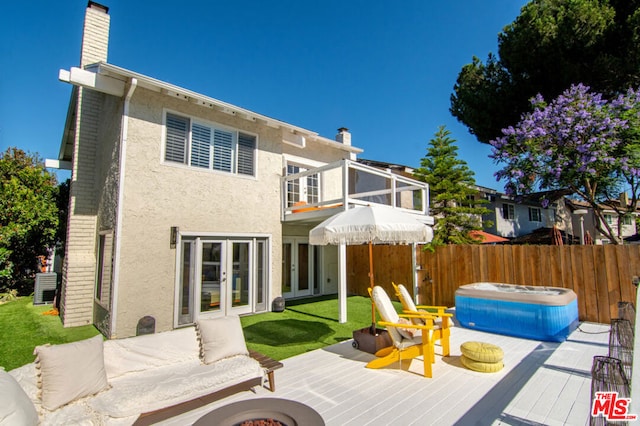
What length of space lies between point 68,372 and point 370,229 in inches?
168

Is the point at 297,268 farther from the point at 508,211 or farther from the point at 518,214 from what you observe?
the point at 518,214

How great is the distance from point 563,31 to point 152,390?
19.6m

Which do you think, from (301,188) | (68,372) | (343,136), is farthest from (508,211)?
(68,372)

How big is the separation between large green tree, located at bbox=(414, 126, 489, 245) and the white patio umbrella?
33.6 ft

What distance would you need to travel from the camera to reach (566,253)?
867cm

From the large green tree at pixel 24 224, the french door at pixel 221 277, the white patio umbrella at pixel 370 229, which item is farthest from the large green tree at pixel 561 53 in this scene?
the large green tree at pixel 24 224

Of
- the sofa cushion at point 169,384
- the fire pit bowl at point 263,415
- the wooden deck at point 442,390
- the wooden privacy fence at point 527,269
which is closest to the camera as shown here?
the fire pit bowl at point 263,415

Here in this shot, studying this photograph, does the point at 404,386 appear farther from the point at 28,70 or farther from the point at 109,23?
the point at 28,70

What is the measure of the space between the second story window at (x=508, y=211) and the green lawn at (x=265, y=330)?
16965mm

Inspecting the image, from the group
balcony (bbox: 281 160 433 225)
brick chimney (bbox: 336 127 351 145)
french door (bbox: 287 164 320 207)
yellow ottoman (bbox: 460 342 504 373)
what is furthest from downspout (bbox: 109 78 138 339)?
brick chimney (bbox: 336 127 351 145)

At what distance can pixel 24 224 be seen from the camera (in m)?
12.4

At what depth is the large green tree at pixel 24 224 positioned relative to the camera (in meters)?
12.2

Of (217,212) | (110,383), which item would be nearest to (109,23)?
(217,212)

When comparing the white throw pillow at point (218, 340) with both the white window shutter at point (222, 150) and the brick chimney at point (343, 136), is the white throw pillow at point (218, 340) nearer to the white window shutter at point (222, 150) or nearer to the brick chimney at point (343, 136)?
the white window shutter at point (222, 150)
